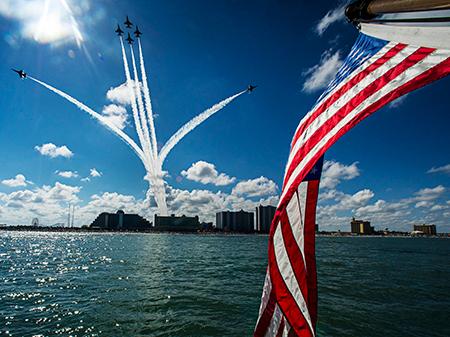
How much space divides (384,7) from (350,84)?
0.88m

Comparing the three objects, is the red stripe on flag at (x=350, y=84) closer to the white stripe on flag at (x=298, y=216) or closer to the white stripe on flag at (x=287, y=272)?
the white stripe on flag at (x=298, y=216)

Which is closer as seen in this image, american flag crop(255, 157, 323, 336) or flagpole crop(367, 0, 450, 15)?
flagpole crop(367, 0, 450, 15)

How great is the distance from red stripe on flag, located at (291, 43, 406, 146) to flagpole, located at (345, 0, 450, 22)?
1.34ft

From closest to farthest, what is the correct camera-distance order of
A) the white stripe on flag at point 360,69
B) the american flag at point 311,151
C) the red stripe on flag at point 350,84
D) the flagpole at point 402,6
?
the flagpole at point 402,6
the american flag at point 311,151
the red stripe on flag at point 350,84
the white stripe on flag at point 360,69

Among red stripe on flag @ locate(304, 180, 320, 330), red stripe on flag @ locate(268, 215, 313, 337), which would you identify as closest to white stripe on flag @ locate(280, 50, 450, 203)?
red stripe on flag @ locate(304, 180, 320, 330)

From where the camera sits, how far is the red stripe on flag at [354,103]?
2903 millimetres

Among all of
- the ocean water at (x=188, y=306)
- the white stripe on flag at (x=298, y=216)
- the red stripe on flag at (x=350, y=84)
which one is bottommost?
the ocean water at (x=188, y=306)

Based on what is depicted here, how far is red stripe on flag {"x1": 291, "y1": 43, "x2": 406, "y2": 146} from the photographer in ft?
10.5

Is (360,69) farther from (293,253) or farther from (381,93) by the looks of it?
(293,253)

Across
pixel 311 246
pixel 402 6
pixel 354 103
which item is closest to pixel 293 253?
pixel 311 246

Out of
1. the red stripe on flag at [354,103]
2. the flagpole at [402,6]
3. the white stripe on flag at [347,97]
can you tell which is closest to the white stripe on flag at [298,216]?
the red stripe on flag at [354,103]

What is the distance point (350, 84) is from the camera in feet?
11.5

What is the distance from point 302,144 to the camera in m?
3.64

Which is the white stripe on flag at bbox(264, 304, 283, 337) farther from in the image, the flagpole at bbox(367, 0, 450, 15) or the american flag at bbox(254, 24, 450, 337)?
the flagpole at bbox(367, 0, 450, 15)
